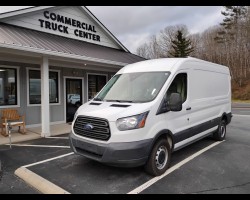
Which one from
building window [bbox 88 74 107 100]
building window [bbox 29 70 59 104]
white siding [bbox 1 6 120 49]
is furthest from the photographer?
building window [bbox 88 74 107 100]

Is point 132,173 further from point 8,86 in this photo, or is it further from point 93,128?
point 8,86

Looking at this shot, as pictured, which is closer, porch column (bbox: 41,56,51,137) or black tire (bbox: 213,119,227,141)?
black tire (bbox: 213,119,227,141)

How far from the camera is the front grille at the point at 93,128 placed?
3.89 meters

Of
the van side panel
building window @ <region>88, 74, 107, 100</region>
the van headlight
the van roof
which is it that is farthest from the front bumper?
building window @ <region>88, 74, 107, 100</region>

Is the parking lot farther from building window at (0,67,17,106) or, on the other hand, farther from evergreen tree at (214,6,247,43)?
evergreen tree at (214,6,247,43)

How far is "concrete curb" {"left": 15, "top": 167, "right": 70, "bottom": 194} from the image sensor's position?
3670 millimetres

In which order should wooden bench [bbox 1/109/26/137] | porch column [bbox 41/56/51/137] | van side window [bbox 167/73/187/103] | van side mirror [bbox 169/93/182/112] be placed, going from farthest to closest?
1. wooden bench [bbox 1/109/26/137]
2. porch column [bbox 41/56/51/137]
3. van side window [bbox 167/73/187/103]
4. van side mirror [bbox 169/93/182/112]

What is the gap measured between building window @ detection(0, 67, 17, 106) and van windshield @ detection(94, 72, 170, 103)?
17.8 ft

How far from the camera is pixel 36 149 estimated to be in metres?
6.24

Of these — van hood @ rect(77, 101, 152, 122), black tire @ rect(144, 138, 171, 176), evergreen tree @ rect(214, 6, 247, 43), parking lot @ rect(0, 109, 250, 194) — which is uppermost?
evergreen tree @ rect(214, 6, 247, 43)

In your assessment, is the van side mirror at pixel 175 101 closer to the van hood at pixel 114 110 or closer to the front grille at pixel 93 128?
the van hood at pixel 114 110

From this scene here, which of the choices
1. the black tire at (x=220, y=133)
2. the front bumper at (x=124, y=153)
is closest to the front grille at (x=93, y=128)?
the front bumper at (x=124, y=153)

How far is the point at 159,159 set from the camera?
4.32 meters
